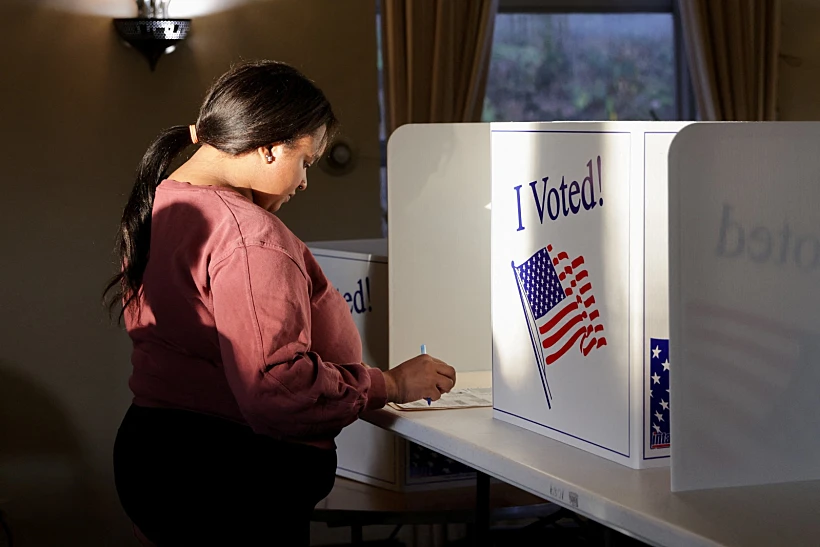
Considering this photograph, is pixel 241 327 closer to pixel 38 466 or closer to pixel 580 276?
pixel 580 276

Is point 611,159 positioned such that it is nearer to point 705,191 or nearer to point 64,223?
point 705,191

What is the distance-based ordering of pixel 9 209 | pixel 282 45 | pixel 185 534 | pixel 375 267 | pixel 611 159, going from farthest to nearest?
pixel 282 45, pixel 9 209, pixel 375 267, pixel 185 534, pixel 611 159

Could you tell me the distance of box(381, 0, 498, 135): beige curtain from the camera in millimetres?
3676

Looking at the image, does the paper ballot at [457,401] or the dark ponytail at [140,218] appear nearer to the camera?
the dark ponytail at [140,218]

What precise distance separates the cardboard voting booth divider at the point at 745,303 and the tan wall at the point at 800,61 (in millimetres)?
3291

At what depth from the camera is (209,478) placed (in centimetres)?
→ 138

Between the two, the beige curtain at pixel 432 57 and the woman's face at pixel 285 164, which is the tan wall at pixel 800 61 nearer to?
the beige curtain at pixel 432 57

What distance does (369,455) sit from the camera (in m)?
2.20

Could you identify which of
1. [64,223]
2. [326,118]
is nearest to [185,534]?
[326,118]

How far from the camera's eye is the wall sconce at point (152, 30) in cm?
330

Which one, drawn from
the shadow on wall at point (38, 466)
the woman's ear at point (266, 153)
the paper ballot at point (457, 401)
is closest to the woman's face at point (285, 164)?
the woman's ear at point (266, 153)

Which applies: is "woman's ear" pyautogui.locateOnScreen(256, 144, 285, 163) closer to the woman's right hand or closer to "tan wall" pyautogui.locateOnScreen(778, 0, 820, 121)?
the woman's right hand

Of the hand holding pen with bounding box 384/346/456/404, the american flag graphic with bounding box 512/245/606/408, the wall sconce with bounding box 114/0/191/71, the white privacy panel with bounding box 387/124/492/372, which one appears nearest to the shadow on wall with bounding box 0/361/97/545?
the wall sconce with bounding box 114/0/191/71

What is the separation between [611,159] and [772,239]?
221 millimetres
